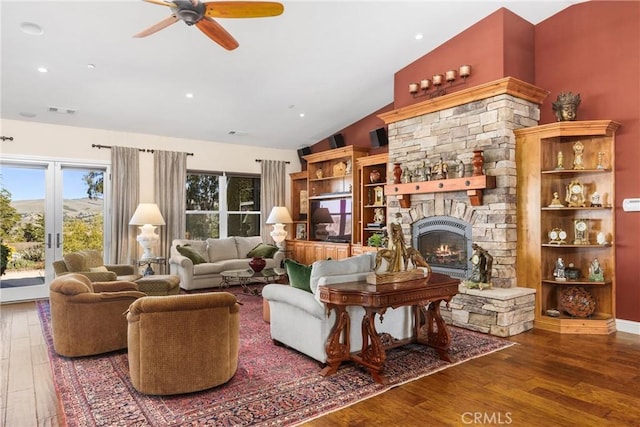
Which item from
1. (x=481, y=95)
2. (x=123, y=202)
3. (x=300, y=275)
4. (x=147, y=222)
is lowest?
(x=300, y=275)

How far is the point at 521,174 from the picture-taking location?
16.0ft

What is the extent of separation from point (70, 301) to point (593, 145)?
5.82 meters

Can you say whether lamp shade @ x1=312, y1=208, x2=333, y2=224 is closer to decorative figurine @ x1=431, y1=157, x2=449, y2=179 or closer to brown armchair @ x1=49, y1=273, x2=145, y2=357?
decorative figurine @ x1=431, y1=157, x2=449, y2=179

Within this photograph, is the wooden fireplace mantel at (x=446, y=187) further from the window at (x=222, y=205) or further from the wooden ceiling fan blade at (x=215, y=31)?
the window at (x=222, y=205)

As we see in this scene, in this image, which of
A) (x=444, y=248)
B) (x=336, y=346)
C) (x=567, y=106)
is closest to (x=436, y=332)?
(x=336, y=346)

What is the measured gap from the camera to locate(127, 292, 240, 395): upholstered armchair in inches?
111

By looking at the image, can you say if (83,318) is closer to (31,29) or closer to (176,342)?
(176,342)

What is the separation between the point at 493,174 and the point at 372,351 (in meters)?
2.90

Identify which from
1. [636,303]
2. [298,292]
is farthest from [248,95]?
[636,303]

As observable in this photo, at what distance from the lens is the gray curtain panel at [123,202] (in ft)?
22.8

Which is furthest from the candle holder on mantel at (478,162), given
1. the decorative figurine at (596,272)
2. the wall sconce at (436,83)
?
the decorative figurine at (596,272)

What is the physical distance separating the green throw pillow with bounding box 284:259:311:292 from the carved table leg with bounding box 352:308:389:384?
69cm

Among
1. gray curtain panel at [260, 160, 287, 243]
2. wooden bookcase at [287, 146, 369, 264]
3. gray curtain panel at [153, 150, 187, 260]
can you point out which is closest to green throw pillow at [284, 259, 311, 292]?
wooden bookcase at [287, 146, 369, 264]

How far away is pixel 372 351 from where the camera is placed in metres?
3.17
